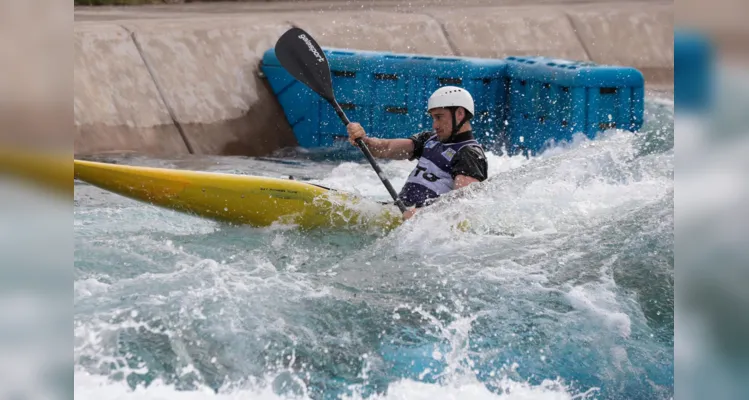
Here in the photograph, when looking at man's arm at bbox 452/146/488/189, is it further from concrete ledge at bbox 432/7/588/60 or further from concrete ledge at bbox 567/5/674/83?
concrete ledge at bbox 567/5/674/83

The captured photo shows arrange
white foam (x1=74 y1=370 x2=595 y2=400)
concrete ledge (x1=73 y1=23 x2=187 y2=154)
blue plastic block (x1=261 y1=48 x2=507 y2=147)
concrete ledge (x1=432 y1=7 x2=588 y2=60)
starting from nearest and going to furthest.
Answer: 1. white foam (x1=74 y1=370 x2=595 y2=400)
2. concrete ledge (x1=73 y1=23 x2=187 y2=154)
3. blue plastic block (x1=261 y1=48 x2=507 y2=147)
4. concrete ledge (x1=432 y1=7 x2=588 y2=60)

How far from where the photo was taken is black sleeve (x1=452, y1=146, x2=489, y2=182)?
4172 mm

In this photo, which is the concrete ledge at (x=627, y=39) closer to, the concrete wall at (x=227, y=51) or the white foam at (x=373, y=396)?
the concrete wall at (x=227, y=51)

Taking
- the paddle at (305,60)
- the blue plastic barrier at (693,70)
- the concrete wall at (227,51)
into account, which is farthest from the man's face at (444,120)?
the concrete wall at (227,51)

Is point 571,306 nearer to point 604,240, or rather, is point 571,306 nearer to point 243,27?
point 604,240

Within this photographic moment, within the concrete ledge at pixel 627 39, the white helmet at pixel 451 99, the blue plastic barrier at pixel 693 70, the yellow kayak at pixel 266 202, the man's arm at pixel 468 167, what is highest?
the blue plastic barrier at pixel 693 70

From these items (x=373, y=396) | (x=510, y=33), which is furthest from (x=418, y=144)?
(x=510, y=33)

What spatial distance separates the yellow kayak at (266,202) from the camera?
13.7ft

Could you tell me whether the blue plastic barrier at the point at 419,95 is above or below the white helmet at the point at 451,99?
below

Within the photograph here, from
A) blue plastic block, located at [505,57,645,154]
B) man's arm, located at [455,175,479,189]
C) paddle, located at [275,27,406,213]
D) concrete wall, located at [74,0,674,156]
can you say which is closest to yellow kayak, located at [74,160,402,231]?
man's arm, located at [455,175,479,189]

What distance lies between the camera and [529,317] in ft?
11.5

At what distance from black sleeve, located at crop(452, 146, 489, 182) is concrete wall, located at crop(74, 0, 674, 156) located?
126 inches

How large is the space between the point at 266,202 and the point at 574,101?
3002mm

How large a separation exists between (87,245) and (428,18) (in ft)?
20.3
